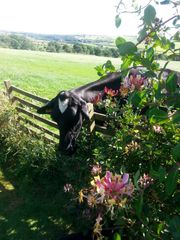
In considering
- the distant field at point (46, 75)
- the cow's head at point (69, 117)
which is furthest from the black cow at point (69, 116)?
the distant field at point (46, 75)

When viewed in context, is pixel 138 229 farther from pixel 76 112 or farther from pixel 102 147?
pixel 76 112

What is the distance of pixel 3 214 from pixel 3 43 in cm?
6182

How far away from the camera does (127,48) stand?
118 cm

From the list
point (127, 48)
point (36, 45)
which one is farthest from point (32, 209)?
point (36, 45)

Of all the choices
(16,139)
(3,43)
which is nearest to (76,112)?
(16,139)

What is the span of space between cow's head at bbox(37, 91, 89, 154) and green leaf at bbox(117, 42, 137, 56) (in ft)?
12.8

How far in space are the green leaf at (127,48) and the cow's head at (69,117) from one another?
12.8 feet

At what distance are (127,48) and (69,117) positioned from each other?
13.0ft

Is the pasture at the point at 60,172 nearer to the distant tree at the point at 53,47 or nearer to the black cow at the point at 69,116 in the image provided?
the black cow at the point at 69,116

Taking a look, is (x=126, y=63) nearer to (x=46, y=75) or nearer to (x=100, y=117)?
(x=100, y=117)

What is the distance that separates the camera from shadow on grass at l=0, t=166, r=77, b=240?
4.72 m

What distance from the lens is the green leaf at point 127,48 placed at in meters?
1.17

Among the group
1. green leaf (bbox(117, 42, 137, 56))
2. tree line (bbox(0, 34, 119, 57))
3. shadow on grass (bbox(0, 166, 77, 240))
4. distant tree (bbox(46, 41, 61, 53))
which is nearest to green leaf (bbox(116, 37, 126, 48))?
green leaf (bbox(117, 42, 137, 56))

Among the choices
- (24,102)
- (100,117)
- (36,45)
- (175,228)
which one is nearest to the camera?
(175,228)
